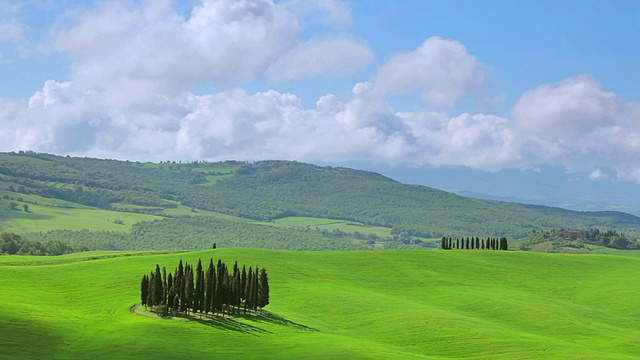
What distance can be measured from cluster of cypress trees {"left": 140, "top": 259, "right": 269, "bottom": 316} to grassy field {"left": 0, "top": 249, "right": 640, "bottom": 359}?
3156 millimetres

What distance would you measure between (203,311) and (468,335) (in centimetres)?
2751

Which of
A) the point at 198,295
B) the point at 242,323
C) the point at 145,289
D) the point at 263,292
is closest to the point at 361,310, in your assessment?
the point at 263,292

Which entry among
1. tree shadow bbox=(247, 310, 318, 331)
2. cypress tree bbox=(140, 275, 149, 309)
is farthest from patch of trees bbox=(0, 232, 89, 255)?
tree shadow bbox=(247, 310, 318, 331)

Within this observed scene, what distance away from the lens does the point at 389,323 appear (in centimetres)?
8169

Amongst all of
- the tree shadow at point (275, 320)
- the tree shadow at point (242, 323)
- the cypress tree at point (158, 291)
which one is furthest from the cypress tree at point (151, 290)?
the tree shadow at point (275, 320)

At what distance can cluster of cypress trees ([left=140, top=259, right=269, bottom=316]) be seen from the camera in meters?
77.7

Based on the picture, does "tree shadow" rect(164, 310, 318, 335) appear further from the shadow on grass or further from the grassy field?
the grassy field

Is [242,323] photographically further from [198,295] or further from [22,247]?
[22,247]

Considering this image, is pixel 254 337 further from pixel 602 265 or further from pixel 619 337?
pixel 602 265

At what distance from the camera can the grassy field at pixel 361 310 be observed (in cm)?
6391

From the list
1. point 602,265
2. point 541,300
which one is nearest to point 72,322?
point 541,300

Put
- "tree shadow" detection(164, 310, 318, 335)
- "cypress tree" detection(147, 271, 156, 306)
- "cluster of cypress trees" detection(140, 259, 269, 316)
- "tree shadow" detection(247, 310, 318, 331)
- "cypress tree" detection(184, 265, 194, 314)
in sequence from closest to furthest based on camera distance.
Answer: "tree shadow" detection(164, 310, 318, 335) → "tree shadow" detection(247, 310, 318, 331) → "cypress tree" detection(184, 265, 194, 314) → "cluster of cypress trees" detection(140, 259, 269, 316) → "cypress tree" detection(147, 271, 156, 306)

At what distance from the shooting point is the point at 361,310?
3489 inches

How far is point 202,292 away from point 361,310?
66.8 feet
